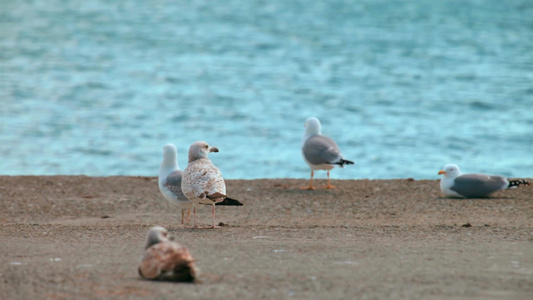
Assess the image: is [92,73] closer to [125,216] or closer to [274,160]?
[274,160]

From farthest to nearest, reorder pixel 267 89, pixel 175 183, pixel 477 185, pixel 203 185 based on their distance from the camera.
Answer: pixel 267 89, pixel 477 185, pixel 175 183, pixel 203 185

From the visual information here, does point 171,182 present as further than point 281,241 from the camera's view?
Yes

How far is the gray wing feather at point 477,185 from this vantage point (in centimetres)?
1140

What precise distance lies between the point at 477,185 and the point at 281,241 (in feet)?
14.0

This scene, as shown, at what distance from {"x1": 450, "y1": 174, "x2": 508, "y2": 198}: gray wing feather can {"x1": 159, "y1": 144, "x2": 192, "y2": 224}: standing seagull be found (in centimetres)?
385

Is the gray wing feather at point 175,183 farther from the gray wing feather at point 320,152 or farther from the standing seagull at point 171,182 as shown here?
the gray wing feather at point 320,152

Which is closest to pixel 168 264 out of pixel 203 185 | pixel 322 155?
pixel 203 185

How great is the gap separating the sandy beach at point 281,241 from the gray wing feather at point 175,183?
1.89ft

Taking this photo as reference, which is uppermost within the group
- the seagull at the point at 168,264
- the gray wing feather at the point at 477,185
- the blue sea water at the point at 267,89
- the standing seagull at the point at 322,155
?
the blue sea water at the point at 267,89

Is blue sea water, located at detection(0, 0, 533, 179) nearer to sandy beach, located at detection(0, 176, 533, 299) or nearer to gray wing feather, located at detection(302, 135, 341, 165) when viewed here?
gray wing feather, located at detection(302, 135, 341, 165)

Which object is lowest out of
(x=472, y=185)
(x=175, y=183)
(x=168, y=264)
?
(x=168, y=264)

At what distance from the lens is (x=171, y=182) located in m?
9.76

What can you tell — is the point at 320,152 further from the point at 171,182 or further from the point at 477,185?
the point at 171,182

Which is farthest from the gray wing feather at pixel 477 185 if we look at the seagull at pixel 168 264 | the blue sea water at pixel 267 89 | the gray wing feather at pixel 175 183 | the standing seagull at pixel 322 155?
the seagull at pixel 168 264
